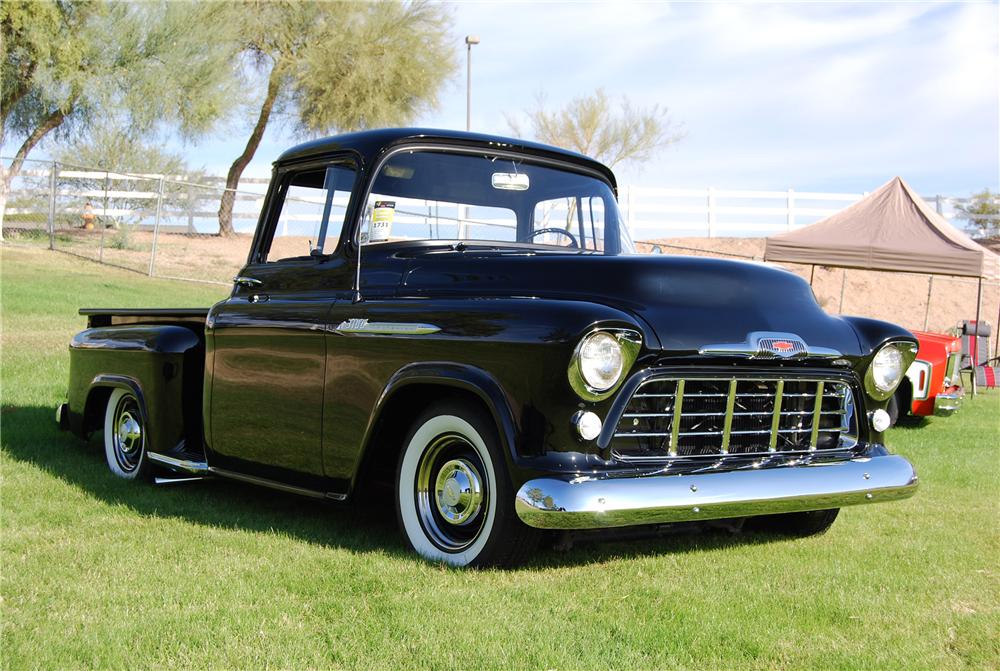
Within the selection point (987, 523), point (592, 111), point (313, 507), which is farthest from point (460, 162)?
point (592, 111)

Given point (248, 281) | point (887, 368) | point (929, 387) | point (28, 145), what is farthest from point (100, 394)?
point (28, 145)

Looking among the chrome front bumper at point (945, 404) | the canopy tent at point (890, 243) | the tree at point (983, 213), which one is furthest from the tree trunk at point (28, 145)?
the tree at point (983, 213)

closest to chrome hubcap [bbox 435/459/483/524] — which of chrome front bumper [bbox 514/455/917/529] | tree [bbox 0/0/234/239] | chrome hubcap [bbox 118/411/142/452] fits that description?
chrome front bumper [bbox 514/455/917/529]

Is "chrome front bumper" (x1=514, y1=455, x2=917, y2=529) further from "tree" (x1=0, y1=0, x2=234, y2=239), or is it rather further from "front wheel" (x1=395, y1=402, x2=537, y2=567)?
"tree" (x1=0, y1=0, x2=234, y2=239)

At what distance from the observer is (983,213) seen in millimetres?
32719

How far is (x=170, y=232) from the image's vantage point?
78.1 ft

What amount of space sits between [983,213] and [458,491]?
107 ft

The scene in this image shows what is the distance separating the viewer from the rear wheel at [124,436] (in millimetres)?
6281

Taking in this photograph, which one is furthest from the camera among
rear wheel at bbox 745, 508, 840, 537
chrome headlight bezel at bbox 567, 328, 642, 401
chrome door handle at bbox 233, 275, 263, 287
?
chrome door handle at bbox 233, 275, 263, 287

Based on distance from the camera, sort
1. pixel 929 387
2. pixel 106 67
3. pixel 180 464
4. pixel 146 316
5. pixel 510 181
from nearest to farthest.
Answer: pixel 510 181, pixel 180 464, pixel 146 316, pixel 929 387, pixel 106 67

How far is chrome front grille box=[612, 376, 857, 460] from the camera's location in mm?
4035

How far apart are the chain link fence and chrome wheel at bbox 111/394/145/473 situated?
13.5 meters

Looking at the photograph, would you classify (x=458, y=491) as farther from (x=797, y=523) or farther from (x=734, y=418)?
(x=797, y=523)

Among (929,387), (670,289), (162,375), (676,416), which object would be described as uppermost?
(670,289)
